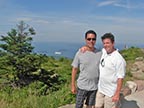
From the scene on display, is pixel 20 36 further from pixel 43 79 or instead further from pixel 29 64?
pixel 43 79

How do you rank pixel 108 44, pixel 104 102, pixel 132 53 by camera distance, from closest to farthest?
pixel 108 44, pixel 104 102, pixel 132 53

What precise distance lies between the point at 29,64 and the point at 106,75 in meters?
5.28

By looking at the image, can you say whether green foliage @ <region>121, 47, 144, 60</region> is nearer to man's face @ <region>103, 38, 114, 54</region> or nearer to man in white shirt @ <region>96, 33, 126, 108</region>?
man in white shirt @ <region>96, 33, 126, 108</region>

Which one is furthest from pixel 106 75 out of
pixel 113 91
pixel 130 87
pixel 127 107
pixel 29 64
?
pixel 29 64

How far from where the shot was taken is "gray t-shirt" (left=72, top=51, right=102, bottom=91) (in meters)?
4.76

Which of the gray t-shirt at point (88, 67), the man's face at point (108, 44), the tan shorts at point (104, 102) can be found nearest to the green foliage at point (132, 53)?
the tan shorts at point (104, 102)

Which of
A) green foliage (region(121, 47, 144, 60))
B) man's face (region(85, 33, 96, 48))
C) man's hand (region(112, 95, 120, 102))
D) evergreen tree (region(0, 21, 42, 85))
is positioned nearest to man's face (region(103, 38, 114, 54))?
man's face (region(85, 33, 96, 48))

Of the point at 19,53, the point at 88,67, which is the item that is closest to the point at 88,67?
the point at 88,67

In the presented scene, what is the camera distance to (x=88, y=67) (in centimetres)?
478

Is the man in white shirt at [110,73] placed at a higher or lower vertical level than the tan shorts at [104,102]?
higher

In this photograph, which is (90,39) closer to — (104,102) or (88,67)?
(88,67)

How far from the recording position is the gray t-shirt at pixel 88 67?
476 centimetres

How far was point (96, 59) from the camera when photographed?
476 centimetres

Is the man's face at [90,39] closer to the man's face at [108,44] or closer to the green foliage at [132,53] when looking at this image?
the man's face at [108,44]
